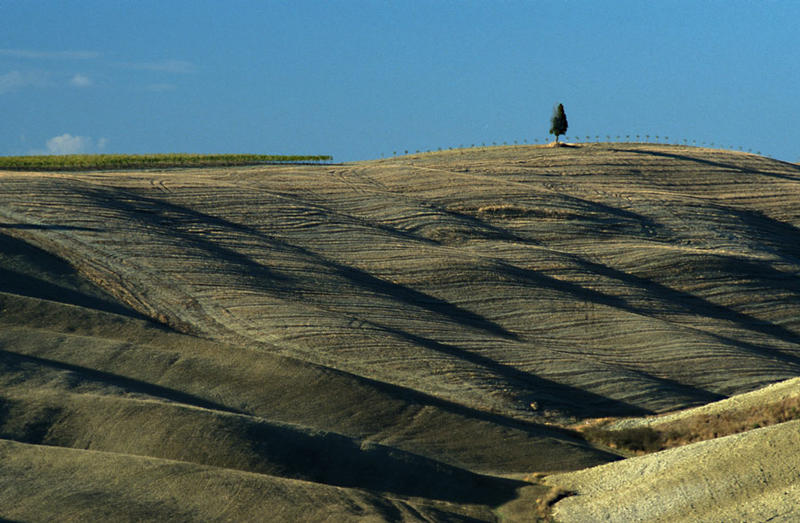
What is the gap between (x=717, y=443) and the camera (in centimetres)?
1833

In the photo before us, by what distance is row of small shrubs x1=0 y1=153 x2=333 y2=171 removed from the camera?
49531 millimetres

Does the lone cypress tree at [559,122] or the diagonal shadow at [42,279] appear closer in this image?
the diagonal shadow at [42,279]

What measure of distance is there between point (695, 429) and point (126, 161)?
38905 millimetres

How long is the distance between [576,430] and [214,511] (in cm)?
1268

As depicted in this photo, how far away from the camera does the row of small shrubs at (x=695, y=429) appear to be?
21000 millimetres

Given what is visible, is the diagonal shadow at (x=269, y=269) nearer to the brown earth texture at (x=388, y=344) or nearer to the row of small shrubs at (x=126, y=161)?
the brown earth texture at (x=388, y=344)

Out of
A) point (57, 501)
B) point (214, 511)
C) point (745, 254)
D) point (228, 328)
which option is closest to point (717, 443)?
point (214, 511)

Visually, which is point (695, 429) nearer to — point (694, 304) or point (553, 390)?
point (553, 390)

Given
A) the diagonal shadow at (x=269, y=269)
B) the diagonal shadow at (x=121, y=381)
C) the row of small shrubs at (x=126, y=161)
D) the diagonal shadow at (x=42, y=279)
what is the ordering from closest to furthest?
the diagonal shadow at (x=121, y=381)
the diagonal shadow at (x=42, y=279)
the diagonal shadow at (x=269, y=269)
the row of small shrubs at (x=126, y=161)

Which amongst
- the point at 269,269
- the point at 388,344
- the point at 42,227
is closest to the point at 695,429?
the point at 388,344

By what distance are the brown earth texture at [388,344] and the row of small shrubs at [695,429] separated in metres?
0.14

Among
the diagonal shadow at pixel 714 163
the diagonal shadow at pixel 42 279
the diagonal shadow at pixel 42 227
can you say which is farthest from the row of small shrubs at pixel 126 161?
the diagonal shadow at pixel 714 163

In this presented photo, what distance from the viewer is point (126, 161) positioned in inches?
2023

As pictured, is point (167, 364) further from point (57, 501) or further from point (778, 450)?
point (778, 450)
